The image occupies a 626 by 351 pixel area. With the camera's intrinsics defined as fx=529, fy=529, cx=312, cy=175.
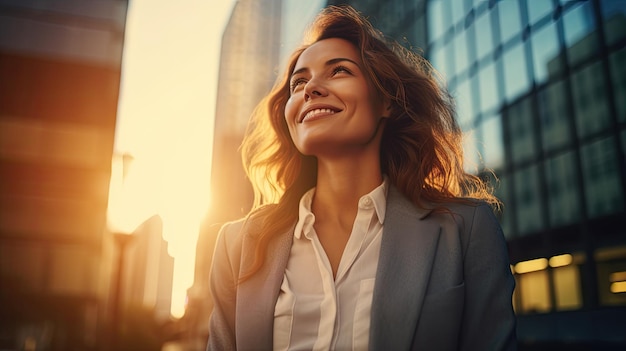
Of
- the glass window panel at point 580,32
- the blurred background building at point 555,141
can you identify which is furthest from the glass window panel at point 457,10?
the glass window panel at point 580,32

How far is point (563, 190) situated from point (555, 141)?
67.1 inches

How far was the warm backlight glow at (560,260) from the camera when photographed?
17.1m

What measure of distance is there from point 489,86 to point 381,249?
19.6 metres

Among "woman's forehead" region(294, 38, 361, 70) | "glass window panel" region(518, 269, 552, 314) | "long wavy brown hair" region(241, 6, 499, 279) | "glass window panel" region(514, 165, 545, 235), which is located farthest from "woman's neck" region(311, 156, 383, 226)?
"glass window panel" region(518, 269, 552, 314)

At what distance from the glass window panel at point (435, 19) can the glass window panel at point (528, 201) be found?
726 centimetres

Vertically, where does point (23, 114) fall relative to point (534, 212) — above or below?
above

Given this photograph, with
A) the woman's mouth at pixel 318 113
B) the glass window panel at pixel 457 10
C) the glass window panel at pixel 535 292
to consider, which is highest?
the glass window panel at pixel 457 10

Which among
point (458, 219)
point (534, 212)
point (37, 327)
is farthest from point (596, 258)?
point (37, 327)

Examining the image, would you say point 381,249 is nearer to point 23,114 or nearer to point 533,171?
point 533,171

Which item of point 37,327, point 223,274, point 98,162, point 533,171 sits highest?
point 98,162

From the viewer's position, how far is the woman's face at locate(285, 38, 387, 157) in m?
1.96

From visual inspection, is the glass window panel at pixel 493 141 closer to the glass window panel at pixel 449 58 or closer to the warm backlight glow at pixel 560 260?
the glass window panel at pixel 449 58

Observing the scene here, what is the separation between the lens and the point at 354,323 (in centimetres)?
173

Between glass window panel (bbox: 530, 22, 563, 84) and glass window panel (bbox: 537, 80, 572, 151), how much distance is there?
0.44 m
